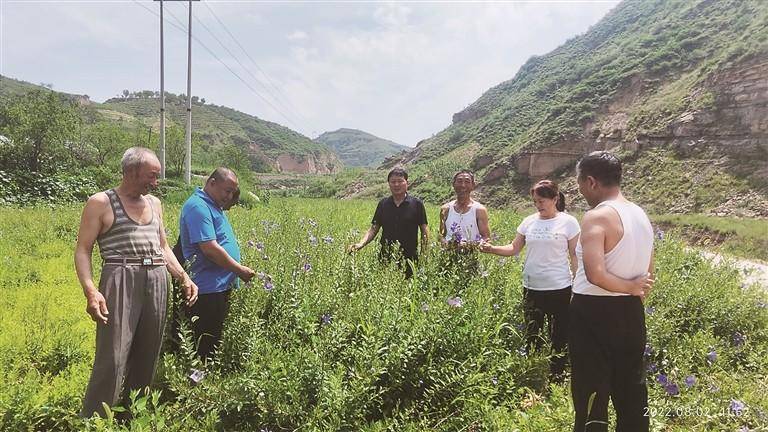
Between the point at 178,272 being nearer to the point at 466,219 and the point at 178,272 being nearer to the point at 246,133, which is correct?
the point at 466,219

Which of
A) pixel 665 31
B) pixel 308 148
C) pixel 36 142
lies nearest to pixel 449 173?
pixel 665 31

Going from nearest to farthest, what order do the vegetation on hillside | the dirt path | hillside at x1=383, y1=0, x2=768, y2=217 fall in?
the dirt path → hillside at x1=383, y1=0, x2=768, y2=217 → the vegetation on hillside

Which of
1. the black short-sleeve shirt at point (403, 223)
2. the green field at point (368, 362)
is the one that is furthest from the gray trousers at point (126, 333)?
the black short-sleeve shirt at point (403, 223)

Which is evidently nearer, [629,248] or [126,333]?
[629,248]

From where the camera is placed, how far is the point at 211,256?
2.88 metres

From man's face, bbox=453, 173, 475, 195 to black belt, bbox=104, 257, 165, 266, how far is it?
251cm

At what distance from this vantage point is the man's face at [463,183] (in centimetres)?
399

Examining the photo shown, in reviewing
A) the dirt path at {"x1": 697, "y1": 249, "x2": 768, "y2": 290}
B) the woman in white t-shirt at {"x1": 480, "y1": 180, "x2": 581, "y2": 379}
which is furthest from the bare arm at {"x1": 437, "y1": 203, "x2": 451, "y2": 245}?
the dirt path at {"x1": 697, "y1": 249, "x2": 768, "y2": 290}

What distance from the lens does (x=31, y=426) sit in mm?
2566

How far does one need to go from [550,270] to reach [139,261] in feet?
9.34

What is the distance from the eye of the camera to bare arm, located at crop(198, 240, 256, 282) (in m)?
2.85

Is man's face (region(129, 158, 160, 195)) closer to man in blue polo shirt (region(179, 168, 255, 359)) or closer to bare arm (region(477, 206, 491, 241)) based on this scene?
man in blue polo shirt (region(179, 168, 255, 359))

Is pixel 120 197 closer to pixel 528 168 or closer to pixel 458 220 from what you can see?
pixel 458 220

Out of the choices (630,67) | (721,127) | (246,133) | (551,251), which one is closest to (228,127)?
(246,133)
